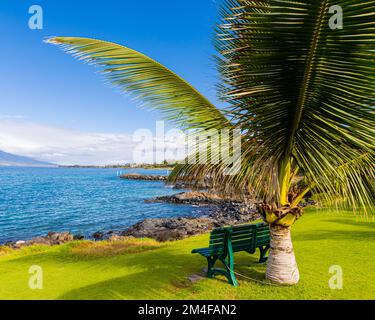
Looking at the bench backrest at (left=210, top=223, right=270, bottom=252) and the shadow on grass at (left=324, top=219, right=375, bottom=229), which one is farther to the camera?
the shadow on grass at (left=324, top=219, right=375, bottom=229)

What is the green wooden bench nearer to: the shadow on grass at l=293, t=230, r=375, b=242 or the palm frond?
the palm frond

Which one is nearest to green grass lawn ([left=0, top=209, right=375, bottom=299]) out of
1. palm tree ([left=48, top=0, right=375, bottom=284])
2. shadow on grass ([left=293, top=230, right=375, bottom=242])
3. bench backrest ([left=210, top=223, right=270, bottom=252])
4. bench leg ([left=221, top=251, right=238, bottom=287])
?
shadow on grass ([left=293, top=230, right=375, bottom=242])

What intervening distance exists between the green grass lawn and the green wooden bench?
275 millimetres

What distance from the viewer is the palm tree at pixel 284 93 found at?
2971mm

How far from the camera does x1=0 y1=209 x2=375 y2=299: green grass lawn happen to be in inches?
232

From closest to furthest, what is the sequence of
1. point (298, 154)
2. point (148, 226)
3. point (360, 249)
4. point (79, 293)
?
point (298, 154) → point (79, 293) → point (360, 249) → point (148, 226)

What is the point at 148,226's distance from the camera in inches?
1005

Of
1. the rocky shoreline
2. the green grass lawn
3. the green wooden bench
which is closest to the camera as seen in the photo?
the green grass lawn

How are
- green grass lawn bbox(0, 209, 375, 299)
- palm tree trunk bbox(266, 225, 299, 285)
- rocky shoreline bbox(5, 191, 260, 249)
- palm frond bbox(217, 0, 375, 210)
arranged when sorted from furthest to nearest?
1. rocky shoreline bbox(5, 191, 260, 249)
2. green grass lawn bbox(0, 209, 375, 299)
3. palm tree trunk bbox(266, 225, 299, 285)
4. palm frond bbox(217, 0, 375, 210)

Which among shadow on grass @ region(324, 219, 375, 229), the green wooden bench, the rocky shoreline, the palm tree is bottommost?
the rocky shoreline

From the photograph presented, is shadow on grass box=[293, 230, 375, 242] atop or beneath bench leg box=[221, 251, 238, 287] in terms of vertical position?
beneath
